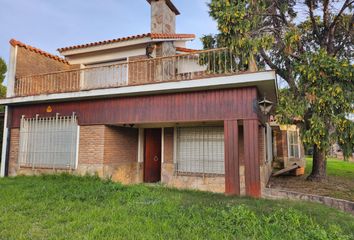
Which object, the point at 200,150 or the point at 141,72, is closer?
the point at 200,150

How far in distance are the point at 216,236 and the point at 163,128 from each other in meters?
6.70

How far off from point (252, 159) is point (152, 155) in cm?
529

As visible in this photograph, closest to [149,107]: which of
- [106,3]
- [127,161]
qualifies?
[127,161]

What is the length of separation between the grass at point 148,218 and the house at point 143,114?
2114 millimetres

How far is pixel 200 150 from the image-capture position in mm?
9586

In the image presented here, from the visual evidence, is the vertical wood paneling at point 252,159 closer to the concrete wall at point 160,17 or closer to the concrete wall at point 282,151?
the concrete wall at point 160,17

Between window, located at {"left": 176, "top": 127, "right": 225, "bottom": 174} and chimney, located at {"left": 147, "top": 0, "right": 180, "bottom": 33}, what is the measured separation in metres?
4.94

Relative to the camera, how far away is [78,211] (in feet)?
17.4

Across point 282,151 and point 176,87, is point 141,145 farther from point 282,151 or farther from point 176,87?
point 282,151

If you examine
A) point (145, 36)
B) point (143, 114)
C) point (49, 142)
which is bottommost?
point (49, 142)

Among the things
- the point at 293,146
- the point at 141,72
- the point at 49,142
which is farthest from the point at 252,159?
the point at 293,146

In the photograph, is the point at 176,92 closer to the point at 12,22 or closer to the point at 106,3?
the point at 106,3

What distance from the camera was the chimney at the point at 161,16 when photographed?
11.6m

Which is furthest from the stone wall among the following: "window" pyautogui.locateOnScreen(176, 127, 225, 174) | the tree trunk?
the tree trunk
